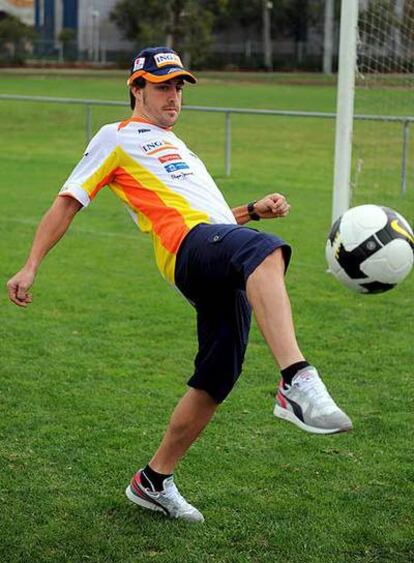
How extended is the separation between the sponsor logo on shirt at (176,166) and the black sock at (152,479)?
137 centimetres

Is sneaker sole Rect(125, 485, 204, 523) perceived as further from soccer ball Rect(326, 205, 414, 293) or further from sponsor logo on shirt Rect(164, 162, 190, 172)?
Answer: sponsor logo on shirt Rect(164, 162, 190, 172)

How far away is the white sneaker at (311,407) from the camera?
365 centimetres

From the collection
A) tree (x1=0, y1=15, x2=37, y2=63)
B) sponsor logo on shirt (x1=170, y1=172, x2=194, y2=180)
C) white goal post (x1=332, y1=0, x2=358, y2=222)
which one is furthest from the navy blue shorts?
tree (x1=0, y1=15, x2=37, y2=63)

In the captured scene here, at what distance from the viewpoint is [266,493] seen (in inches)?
194

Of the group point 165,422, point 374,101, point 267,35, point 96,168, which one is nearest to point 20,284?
point 96,168

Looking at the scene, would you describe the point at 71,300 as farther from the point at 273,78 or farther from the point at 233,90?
the point at 273,78

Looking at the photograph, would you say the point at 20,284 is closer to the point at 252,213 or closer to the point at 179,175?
the point at 179,175

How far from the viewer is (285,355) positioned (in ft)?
12.5

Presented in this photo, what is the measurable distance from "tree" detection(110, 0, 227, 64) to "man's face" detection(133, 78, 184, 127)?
6104 cm

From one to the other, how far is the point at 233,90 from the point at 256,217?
43.9m

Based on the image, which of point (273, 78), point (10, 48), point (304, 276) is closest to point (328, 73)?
point (273, 78)

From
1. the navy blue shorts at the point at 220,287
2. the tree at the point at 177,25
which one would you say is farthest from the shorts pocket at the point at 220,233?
the tree at the point at 177,25

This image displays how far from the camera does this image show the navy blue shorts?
3.93m

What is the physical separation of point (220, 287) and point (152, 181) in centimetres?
62
